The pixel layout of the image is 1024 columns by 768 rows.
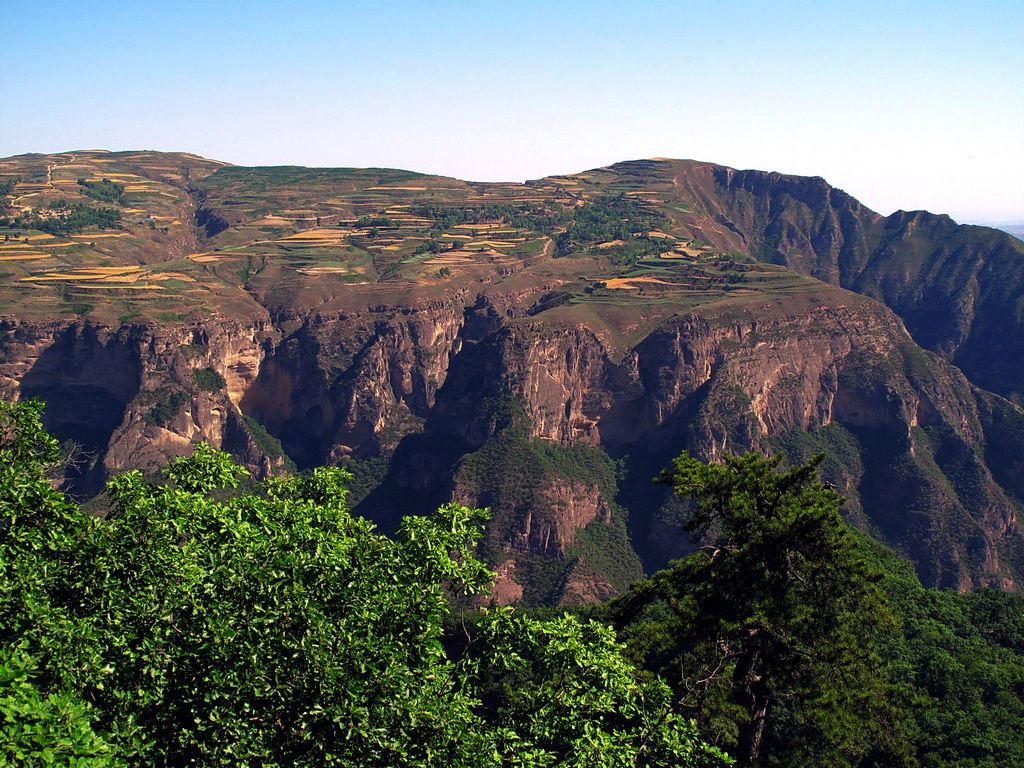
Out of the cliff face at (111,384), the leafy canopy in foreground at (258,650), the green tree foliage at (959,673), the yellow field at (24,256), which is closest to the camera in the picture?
the leafy canopy in foreground at (258,650)

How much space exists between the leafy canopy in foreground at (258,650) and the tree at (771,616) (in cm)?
962

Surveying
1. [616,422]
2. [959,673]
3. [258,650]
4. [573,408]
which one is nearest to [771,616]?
[258,650]

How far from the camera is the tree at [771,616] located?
32.6 metres

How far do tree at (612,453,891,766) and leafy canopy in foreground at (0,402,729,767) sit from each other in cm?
962

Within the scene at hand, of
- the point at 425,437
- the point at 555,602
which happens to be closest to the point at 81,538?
the point at 555,602

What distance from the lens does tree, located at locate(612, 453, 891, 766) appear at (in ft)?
107

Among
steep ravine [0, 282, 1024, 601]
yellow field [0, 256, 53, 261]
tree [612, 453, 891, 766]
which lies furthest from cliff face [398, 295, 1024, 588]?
tree [612, 453, 891, 766]

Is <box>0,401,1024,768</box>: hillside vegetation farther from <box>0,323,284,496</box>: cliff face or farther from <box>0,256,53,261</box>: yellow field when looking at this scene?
<box>0,256,53,261</box>: yellow field

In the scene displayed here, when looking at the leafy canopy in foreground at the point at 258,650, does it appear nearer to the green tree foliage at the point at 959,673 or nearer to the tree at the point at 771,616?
the tree at the point at 771,616

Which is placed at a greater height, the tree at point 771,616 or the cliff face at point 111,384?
the tree at point 771,616

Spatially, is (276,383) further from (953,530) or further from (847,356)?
(953,530)

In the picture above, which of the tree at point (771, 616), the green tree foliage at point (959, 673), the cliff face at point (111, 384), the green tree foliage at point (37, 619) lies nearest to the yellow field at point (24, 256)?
the cliff face at point (111, 384)

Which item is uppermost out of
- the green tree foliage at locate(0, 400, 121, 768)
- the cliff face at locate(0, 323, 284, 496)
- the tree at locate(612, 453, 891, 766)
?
the green tree foliage at locate(0, 400, 121, 768)

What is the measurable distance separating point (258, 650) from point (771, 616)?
21799mm
